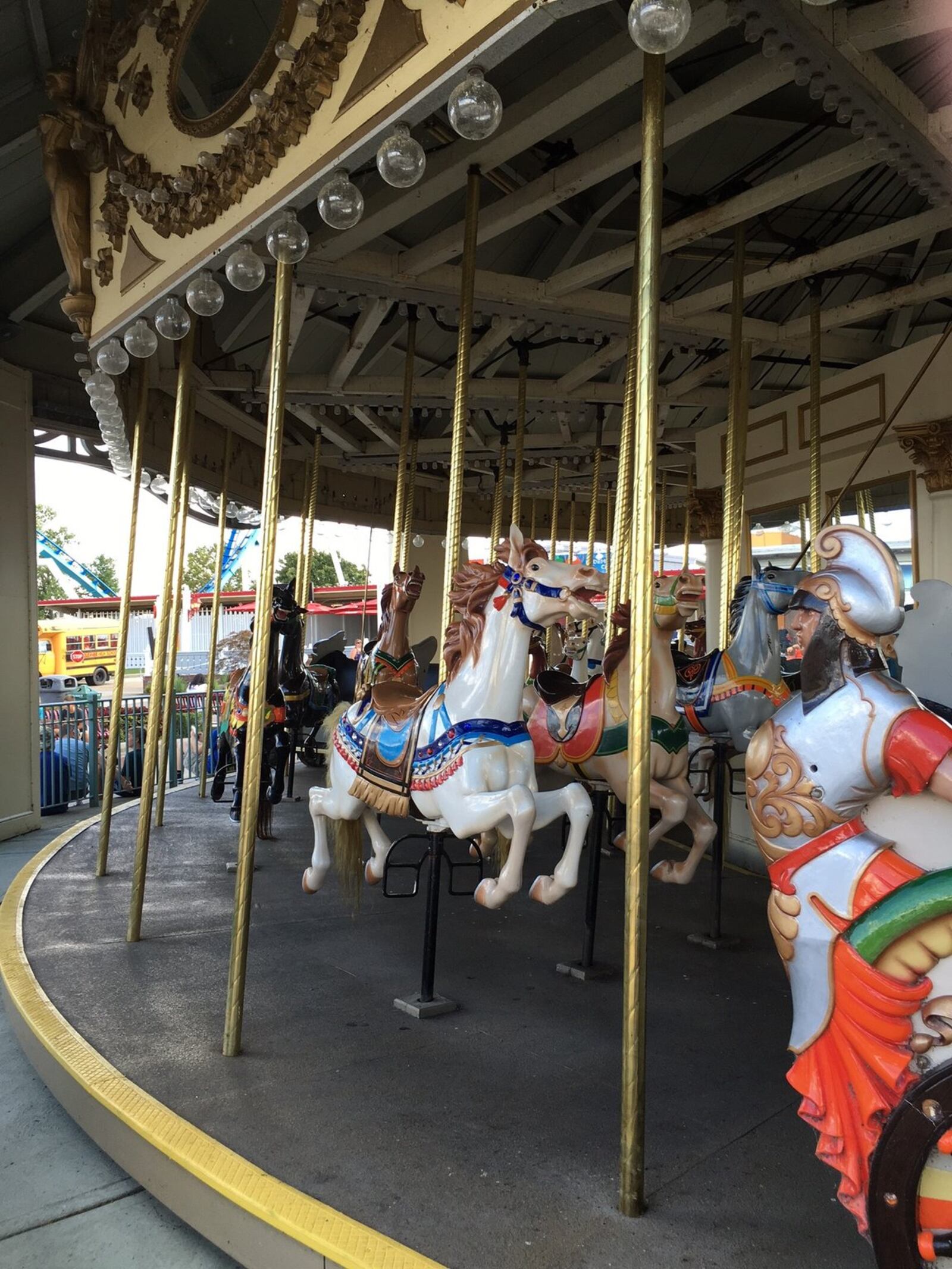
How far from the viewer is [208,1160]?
2129mm

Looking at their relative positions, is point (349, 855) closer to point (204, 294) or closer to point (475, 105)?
point (204, 294)

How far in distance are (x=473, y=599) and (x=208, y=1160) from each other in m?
1.70

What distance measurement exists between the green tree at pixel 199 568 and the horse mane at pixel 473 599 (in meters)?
38.6

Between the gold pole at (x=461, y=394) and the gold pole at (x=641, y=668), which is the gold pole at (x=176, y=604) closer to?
the gold pole at (x=461, y=394)

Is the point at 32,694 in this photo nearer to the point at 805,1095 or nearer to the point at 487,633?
the point at 487,633

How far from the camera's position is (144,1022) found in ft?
9.85

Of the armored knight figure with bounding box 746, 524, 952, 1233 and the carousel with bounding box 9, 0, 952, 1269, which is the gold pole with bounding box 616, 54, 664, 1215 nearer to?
the carousel with bounding box 9, 0, 952, 1269

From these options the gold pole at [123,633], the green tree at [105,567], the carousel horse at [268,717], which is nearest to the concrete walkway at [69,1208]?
the gold pole at [123,633]

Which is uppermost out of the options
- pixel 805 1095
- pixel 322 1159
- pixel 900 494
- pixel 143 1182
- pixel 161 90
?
pixel 161 90

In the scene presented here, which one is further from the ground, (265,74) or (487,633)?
(265,74)

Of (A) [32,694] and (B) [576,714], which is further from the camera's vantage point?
Result: (A) [32,694]

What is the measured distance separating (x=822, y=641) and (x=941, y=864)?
0.43 metres

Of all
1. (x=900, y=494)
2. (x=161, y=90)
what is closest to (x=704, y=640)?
(x=900, y=494)

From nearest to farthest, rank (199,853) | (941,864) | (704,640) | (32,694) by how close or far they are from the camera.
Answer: (941,864) < (199,853) < (32,694) < (704,640)
